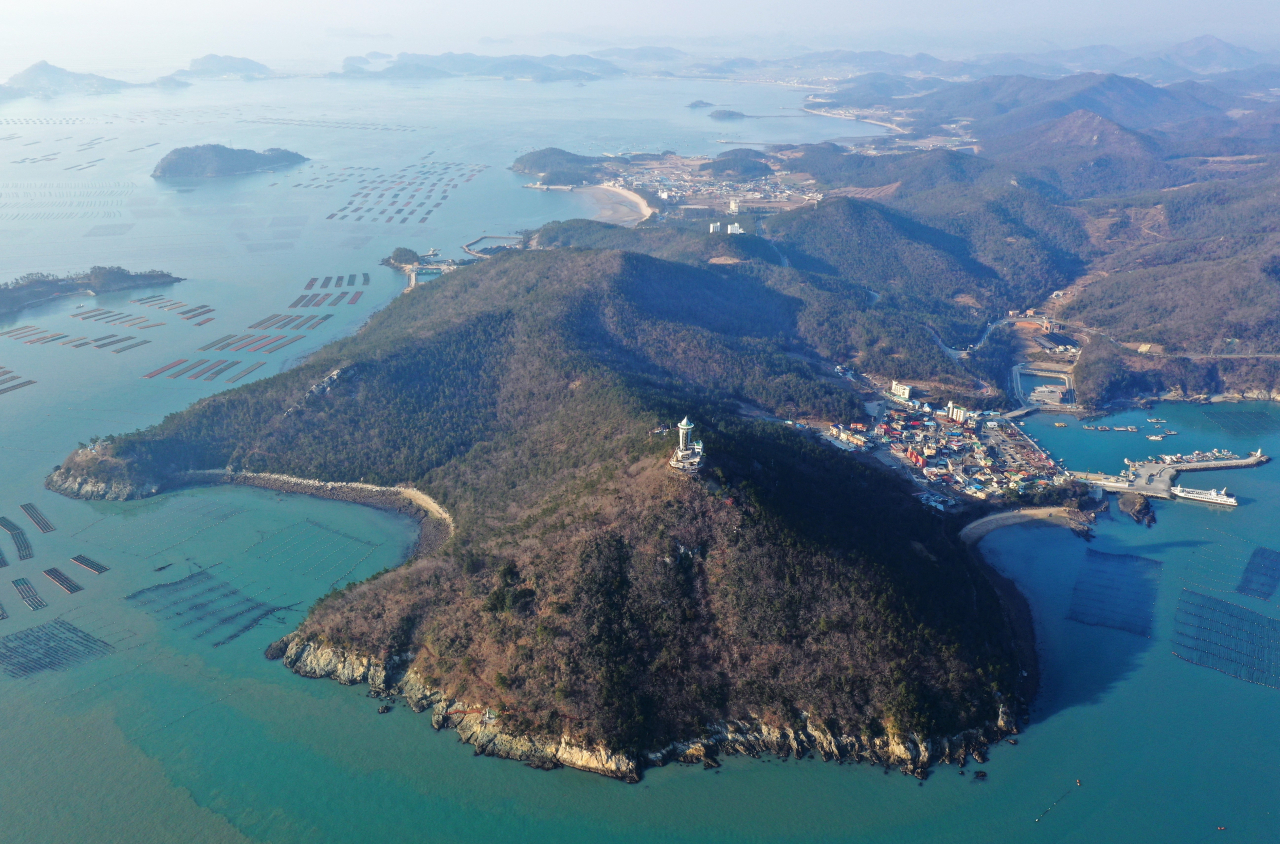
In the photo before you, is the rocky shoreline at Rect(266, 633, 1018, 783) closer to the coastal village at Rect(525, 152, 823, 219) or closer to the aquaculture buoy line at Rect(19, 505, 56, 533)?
the aquaculture buoy line at Rect(19, 505, 56, 533)

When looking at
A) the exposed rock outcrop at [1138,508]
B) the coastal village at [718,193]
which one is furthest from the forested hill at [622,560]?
the coastal village at [718,193]

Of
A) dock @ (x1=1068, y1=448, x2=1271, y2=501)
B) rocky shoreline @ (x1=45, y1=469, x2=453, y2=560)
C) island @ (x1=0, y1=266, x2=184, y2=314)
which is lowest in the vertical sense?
rocky shoreline @ (x1=45, y1=469, x2=453, y2=560)

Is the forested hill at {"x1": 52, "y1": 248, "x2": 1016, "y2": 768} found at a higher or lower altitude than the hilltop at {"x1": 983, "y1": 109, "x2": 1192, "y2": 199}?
lower

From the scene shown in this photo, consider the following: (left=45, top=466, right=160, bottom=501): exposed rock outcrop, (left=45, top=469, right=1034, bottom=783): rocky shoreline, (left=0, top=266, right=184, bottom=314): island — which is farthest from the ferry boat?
(left=0, top=266, right=184, bottom=314): island

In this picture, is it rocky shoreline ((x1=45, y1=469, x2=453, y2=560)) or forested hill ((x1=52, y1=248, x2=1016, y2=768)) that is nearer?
forested hill ((x1=52, y1=248, x2=1016, y2=768))

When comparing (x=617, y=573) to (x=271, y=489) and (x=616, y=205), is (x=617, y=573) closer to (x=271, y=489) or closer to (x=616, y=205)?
(x=271, y=489)

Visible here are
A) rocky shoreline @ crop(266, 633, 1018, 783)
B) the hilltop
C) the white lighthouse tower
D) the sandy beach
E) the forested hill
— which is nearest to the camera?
rocky shoreline @ crop(266, 633, 1018, 783)

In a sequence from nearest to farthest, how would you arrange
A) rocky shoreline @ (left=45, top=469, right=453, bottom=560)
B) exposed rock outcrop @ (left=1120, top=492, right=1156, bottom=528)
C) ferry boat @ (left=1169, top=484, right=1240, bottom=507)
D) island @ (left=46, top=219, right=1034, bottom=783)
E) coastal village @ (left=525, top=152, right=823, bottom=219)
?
1. island @ (left=46, top=219, right=1034, bottom=783)
2. exposed rock outcrop @ (left=1120, top=492, right=1156, bottom=528)
3. rocky shoreline @ (left=45, top=469, right=453, bottom=560)
4. ferry boat @ (left=1169, top=484, right=1240, bottom=507)
5. coastal village @ (left=525, top=152, right=823, bottom=219)

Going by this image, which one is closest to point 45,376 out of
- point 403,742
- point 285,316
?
point 285,316

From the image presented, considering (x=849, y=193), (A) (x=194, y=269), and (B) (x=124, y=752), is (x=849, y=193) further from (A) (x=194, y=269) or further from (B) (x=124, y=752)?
(B) (x=124, y=752)
